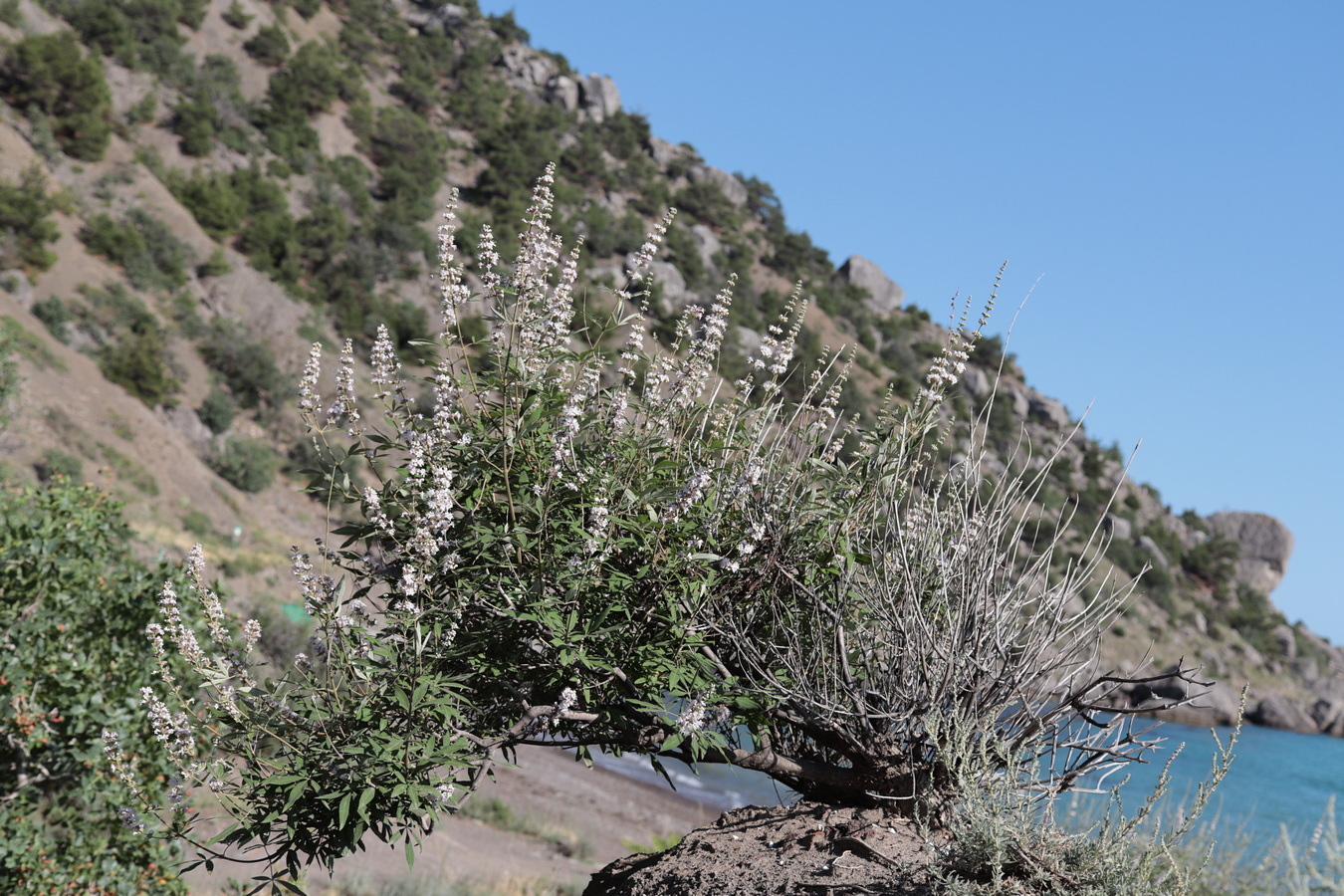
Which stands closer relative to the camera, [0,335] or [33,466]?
[0,335]

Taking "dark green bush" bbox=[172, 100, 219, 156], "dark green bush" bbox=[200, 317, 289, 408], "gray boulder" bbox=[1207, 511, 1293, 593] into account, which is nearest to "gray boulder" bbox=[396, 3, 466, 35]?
"dark green bush" bbox=[172, 100, 219, 156]

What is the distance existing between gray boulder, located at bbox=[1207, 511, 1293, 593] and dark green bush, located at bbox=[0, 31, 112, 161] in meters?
96.4

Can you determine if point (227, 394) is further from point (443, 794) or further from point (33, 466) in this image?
point (443, 794)

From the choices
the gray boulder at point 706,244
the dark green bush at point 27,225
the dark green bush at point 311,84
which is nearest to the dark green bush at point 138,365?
the dark green bush at point 27,225

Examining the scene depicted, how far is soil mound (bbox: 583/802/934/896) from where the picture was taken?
10.2 feet

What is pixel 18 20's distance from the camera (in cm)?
4331

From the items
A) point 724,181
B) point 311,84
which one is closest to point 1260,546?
point 724,181

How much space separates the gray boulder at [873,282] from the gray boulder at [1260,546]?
39874 mm

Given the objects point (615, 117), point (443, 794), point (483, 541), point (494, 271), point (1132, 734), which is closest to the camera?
point (443, 794)

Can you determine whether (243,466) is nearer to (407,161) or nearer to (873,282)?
(407,161)

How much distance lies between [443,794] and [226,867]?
8.03 m

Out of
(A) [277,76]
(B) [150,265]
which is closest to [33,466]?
(B) [150,265]

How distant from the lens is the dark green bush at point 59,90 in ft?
129

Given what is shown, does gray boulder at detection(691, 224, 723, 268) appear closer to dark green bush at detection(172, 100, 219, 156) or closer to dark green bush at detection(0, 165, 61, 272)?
dark green bush at detection(172, 100, 219, 156)
